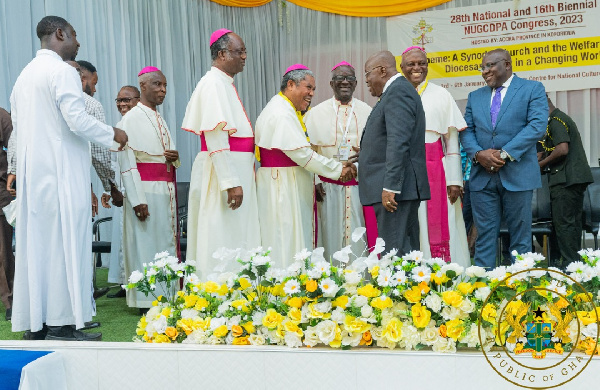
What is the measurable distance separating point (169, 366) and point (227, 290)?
18.8 inches

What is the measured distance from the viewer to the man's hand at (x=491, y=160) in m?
5.07

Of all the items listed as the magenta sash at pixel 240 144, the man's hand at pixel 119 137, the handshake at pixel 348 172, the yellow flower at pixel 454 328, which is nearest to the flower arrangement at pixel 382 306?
the yellow flower at pixel 454 328

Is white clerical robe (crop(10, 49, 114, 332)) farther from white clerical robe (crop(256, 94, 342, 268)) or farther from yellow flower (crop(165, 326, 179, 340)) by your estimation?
white clerical robe (crop(256, 94, 342, 268))

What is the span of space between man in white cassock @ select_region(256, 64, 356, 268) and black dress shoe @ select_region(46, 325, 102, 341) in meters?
1.41

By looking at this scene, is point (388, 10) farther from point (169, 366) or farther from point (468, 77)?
point (169, 366)

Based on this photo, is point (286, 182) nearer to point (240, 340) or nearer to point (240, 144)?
point (240, 144)

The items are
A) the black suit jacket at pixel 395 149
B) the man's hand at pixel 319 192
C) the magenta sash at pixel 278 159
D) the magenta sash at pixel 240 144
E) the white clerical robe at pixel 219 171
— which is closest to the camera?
the black suit jacket at pixel 395 149

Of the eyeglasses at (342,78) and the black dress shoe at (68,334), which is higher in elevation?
the eyeglasses at (342,78)

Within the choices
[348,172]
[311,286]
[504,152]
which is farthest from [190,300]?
[504,152]

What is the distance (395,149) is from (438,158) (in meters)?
1.40

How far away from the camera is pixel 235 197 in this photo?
4.70 m

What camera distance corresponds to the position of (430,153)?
5.50 metres

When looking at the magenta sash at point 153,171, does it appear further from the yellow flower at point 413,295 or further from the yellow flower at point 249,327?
the yellow flower at point 413,295

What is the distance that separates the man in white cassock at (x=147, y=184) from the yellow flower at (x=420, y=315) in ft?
9.31
